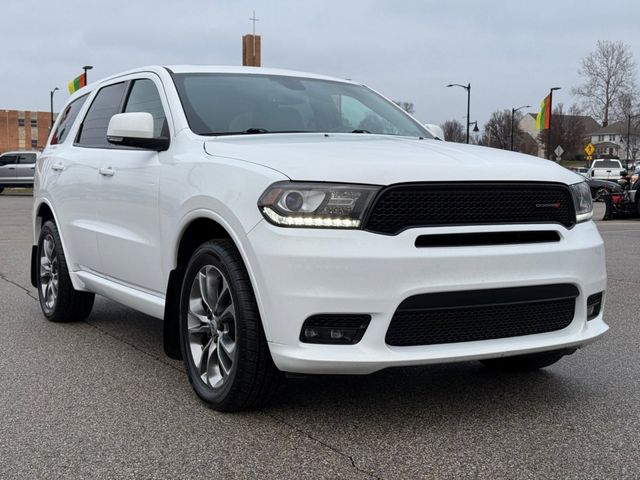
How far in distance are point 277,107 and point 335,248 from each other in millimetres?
1743

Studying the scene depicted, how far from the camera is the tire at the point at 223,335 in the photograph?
3.48 meters

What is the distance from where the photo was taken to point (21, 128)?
10294 centimetres

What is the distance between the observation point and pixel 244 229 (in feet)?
11.2

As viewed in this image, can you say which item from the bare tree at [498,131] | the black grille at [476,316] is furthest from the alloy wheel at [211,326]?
the bare tree at [498,131]

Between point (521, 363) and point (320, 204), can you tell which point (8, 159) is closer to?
point (521, 363)

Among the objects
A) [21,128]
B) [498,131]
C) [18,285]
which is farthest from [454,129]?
[18,285]

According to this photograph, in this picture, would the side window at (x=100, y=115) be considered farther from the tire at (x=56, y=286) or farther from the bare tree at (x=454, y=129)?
the bare tree at (x=454, y=129)

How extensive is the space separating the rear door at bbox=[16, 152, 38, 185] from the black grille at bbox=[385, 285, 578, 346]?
34249 millimetres

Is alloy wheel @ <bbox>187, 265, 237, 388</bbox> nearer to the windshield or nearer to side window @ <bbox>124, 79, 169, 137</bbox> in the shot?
the windshield

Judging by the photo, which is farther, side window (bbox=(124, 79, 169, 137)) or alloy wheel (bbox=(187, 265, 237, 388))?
side window (bbox=(124, 79, 169, 137))

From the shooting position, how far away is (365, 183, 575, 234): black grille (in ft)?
10.8

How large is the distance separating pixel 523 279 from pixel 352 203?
0.84 meters

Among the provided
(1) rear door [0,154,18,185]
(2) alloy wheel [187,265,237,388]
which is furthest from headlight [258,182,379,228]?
(1) rear door [0,154,18,185]

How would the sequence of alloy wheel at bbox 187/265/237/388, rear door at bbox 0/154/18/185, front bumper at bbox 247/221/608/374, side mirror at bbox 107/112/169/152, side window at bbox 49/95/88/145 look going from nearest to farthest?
1. front bumper at bbox 247/221/608/374
2. alloy wheel at bbox 187/265/237/388
3. side mirror at bbox 107/112/169/152
4. side window at bbox 49/95/88/145
5. rear door at bbox 0/154/18/185
